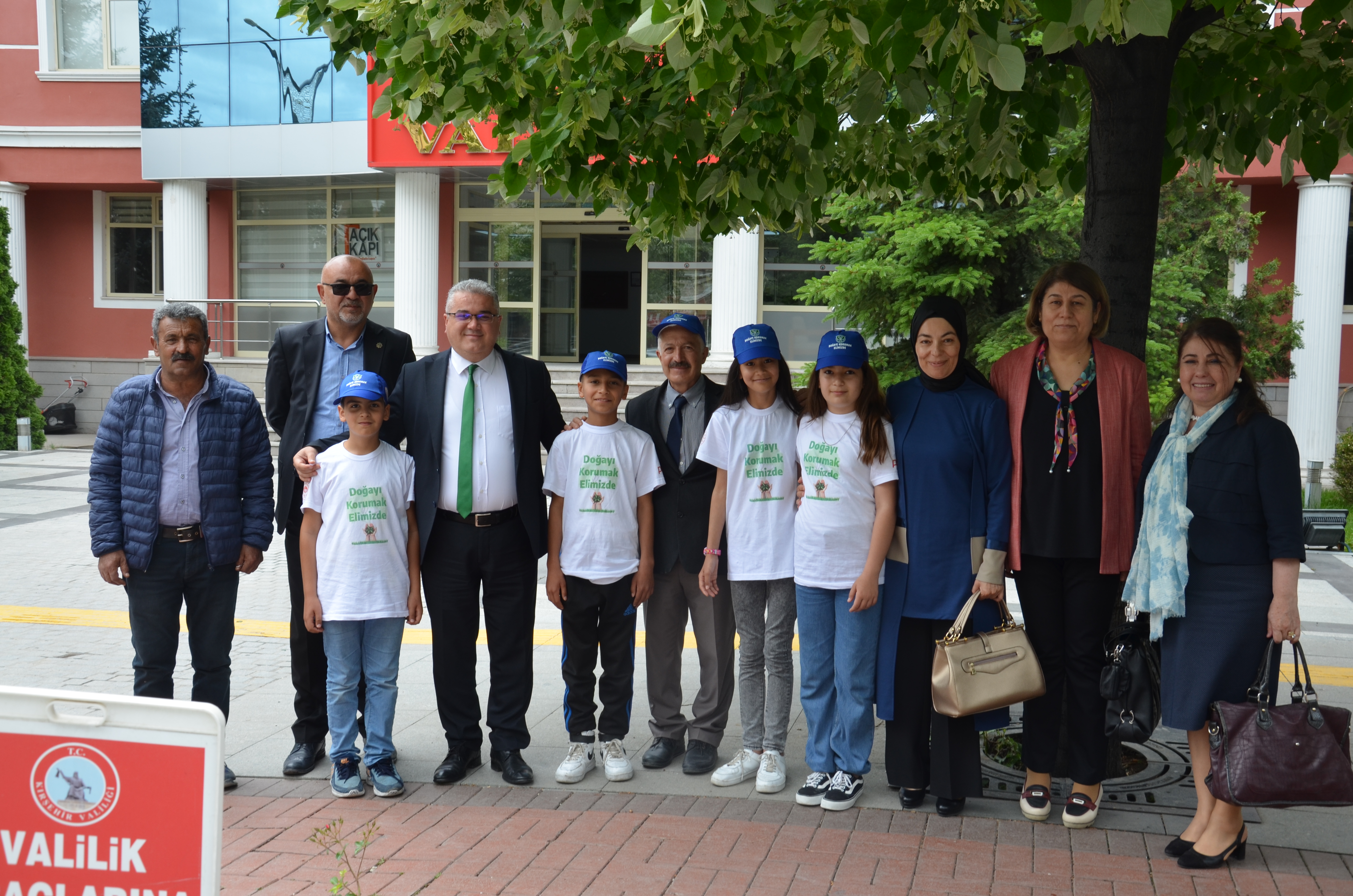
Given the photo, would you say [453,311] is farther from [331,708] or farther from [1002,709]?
[1002,709]

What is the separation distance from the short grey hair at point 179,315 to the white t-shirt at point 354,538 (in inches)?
30.1

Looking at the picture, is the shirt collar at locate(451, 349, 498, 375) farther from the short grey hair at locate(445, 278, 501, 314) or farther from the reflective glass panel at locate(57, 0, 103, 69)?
the reflective glass panel at locate(57, 0, 103, 69)

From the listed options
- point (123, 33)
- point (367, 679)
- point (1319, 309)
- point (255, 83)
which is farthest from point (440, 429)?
point (123, 33)

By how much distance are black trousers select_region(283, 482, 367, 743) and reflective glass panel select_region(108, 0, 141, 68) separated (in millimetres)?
21733

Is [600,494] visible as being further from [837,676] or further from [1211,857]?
[1211,857]

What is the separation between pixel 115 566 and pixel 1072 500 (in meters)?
3.88

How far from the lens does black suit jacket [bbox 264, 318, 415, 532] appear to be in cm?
517

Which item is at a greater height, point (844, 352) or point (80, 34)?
point (80, 34)

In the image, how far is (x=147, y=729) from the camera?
7.18ft

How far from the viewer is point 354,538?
4.88m

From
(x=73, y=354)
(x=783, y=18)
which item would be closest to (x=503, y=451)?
(x=783, y=18)

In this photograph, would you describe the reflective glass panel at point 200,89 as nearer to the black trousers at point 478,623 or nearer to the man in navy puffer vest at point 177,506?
the man in navy puffer vest at point 177,506

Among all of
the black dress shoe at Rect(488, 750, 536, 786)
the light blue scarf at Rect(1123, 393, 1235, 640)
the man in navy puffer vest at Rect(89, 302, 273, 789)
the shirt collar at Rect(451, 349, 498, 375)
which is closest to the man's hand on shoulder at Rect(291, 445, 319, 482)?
the man in navy puffer vest at Rect(89, 302, 273, 789)

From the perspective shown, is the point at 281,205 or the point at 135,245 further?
the point at 135,245
